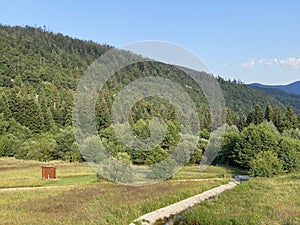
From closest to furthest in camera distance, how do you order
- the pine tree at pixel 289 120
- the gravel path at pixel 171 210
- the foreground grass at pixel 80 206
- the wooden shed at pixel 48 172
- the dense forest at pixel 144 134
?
the foreground grass at pixel 80 206, the gravel path at pixel 171 210, the wooden shed at pixel 48 172, the dense forest at pixel 144 134, the pine tree at pixel 289 120

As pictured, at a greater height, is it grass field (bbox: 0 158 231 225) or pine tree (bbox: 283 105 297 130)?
pine tree (bbox: 283 105 297 130)

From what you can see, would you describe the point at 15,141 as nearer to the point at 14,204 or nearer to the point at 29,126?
the point at 29,126

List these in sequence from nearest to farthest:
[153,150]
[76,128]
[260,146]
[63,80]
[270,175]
Answer: 1. [270,175]
2. [153,150]
3. [260,146]
4. [76,128]
5. [63,80]

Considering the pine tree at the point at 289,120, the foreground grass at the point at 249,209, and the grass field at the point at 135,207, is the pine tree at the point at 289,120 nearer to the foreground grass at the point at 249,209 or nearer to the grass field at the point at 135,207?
the grass field at the point at 135,207

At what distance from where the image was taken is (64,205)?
73.2 feet

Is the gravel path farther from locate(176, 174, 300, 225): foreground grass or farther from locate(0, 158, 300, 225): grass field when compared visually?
locate(176, 174, 300, 225): foreground grass

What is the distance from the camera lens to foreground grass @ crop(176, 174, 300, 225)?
57.4 feet

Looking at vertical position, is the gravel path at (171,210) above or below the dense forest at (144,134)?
below

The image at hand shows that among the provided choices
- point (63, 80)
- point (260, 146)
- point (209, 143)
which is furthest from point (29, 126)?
point (63, 80)

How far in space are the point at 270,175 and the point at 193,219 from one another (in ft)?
108

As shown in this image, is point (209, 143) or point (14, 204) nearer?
point (14, 204)

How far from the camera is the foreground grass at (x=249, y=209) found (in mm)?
17484

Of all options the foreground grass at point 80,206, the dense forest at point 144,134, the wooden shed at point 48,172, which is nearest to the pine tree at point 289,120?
the dense forest at point 144,134

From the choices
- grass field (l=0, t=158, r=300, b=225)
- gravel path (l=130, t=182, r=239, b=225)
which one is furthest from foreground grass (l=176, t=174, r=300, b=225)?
gravel path (l=130, t=182, r=239, b=225)
